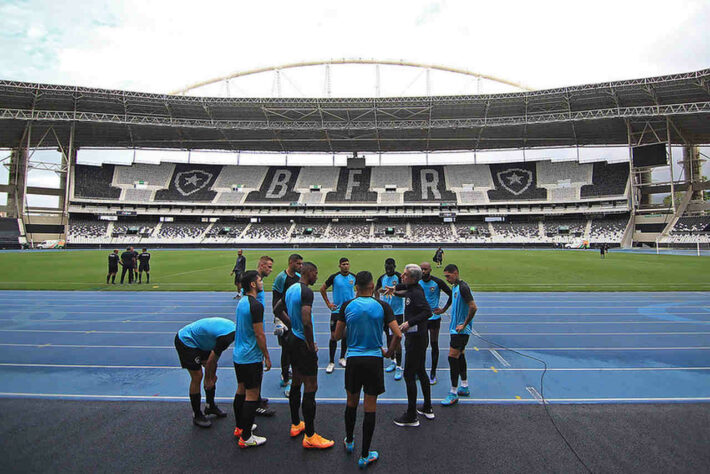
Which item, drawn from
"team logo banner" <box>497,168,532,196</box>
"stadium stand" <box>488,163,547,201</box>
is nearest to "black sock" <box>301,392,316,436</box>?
"stadium stand" <box>488,163,547,201</box>

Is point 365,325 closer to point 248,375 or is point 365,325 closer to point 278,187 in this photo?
point 248,375

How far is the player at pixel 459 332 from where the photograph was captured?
4.47 m

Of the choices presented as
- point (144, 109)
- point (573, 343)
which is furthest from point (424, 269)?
point (144, 109)

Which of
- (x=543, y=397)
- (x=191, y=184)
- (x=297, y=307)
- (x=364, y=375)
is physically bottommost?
(x=543, y=397)

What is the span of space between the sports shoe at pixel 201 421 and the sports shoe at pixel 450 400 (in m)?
2.82

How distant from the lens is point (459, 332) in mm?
4598

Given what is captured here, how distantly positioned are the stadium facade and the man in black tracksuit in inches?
1549

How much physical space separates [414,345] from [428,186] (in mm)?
53042

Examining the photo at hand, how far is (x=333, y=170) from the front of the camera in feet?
193

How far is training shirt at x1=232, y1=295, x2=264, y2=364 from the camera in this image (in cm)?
359

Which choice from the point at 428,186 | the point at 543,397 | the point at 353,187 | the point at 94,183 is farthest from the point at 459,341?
the point at 94,183

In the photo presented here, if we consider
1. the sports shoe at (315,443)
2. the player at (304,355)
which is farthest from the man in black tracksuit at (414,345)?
the player at (304,355)

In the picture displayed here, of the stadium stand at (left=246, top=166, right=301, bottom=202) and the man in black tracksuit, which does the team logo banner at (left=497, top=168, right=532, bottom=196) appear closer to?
the stadium stand at (left=246, top=166, right=301, bottom=202)

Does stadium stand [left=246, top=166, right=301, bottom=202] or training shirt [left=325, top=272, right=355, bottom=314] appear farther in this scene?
stadium stand [left=246, top=166, right=301, bottom=202]
